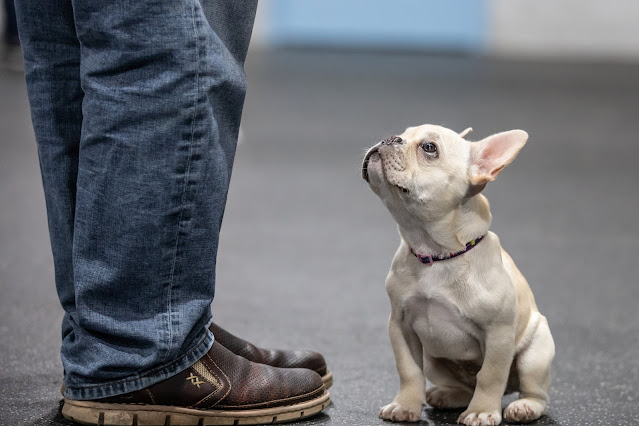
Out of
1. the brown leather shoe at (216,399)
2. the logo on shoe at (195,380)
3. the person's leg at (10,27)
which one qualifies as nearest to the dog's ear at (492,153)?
the brown leather shoe at (216,399)

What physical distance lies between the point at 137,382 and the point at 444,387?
0.63 metres

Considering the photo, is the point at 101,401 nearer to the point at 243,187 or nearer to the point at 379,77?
the point at 243,187

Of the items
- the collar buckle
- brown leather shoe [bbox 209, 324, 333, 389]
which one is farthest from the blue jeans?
the collar buckle

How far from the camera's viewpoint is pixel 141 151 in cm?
150

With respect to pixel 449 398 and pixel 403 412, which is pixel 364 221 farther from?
pixel 403 412

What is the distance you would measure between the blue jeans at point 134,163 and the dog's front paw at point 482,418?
500 mm

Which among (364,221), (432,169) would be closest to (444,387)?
(432,169)

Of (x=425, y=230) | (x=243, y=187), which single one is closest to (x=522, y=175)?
(x=243, y=187)

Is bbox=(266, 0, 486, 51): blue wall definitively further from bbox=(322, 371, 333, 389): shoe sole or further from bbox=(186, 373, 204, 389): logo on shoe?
bbox=(186, 373, 204, 389): logo on shoe

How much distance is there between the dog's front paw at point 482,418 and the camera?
5.61 ft

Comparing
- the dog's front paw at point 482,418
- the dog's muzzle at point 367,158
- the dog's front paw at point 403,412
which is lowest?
the dog's front paw at point 403,412

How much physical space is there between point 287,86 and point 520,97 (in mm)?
1969

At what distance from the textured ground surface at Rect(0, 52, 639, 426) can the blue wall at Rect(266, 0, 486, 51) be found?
3345mm

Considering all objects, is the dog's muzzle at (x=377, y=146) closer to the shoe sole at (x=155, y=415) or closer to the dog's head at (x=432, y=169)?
the dog's head at (x=432, y=169)
